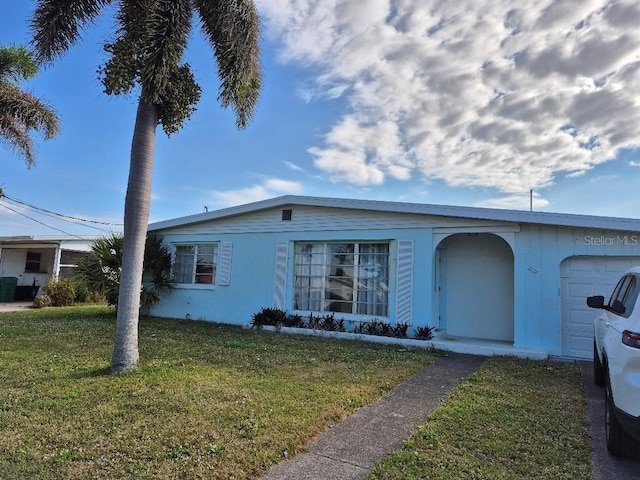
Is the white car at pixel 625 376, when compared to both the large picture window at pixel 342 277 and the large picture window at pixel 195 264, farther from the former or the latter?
the large picture window at pixel 195 264

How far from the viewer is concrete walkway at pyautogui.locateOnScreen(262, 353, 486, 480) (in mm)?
3443

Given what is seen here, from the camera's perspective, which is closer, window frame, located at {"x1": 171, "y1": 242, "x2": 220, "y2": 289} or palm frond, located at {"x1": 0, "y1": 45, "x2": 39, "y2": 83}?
window frame, located at {"x1": 171, "y1": 242, "x2": 220, "y2": 289}

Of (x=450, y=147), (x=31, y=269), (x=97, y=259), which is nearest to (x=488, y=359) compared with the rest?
(x=450, y=147)

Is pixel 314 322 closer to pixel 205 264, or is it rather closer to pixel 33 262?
pixel 205 264

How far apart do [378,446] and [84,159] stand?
53.4 feet

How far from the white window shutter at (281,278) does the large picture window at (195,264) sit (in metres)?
2.39

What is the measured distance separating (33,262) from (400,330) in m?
21.9

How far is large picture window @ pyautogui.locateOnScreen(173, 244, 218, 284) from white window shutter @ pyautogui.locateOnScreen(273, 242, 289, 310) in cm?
239

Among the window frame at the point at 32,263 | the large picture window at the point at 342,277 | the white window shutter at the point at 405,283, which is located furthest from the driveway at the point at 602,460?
the window frame at the point at 32,263

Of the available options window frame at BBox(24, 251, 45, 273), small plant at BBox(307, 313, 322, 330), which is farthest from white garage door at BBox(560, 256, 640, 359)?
window frame at BBox(24, 251, 45, 273)

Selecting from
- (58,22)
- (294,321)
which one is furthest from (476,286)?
(58,22)

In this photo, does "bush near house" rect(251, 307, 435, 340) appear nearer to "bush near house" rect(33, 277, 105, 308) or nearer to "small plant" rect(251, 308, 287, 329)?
"small plant" rect(251, 308, 287, 329)

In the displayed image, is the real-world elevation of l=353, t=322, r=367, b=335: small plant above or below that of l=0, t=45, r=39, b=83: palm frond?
below

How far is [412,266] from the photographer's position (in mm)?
10070
